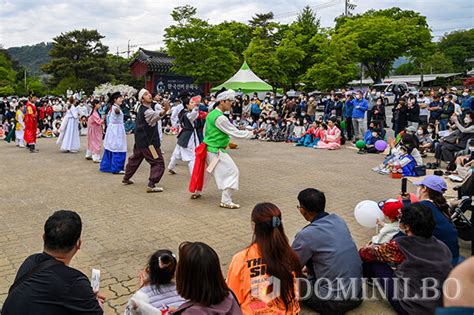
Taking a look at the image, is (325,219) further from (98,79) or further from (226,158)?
(98,79)

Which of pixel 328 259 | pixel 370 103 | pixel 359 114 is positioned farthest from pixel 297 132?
pixel 328 259

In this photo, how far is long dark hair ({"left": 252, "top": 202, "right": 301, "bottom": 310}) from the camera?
281 cm

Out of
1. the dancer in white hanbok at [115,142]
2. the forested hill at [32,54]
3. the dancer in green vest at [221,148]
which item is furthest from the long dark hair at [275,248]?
the forested hill at [32,54]

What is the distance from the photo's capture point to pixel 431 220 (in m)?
3.16

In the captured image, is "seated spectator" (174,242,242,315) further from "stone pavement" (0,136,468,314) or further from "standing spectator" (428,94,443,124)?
"standing spectator" (428,94,443,124)

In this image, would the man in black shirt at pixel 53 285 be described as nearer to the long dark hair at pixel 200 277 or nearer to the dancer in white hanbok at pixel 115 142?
the long dark hair at pixel 200 277

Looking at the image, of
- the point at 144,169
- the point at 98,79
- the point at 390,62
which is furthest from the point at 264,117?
the point at 98,79

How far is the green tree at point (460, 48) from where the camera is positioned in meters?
59.4

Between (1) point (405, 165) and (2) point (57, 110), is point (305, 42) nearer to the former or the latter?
(2) point (57, 110)

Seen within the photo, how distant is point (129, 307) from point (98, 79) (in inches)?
1555

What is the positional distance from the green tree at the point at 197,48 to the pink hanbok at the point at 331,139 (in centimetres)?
1491

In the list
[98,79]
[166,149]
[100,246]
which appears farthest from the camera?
[98,79]

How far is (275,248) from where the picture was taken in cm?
283

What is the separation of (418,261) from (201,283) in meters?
1.73
